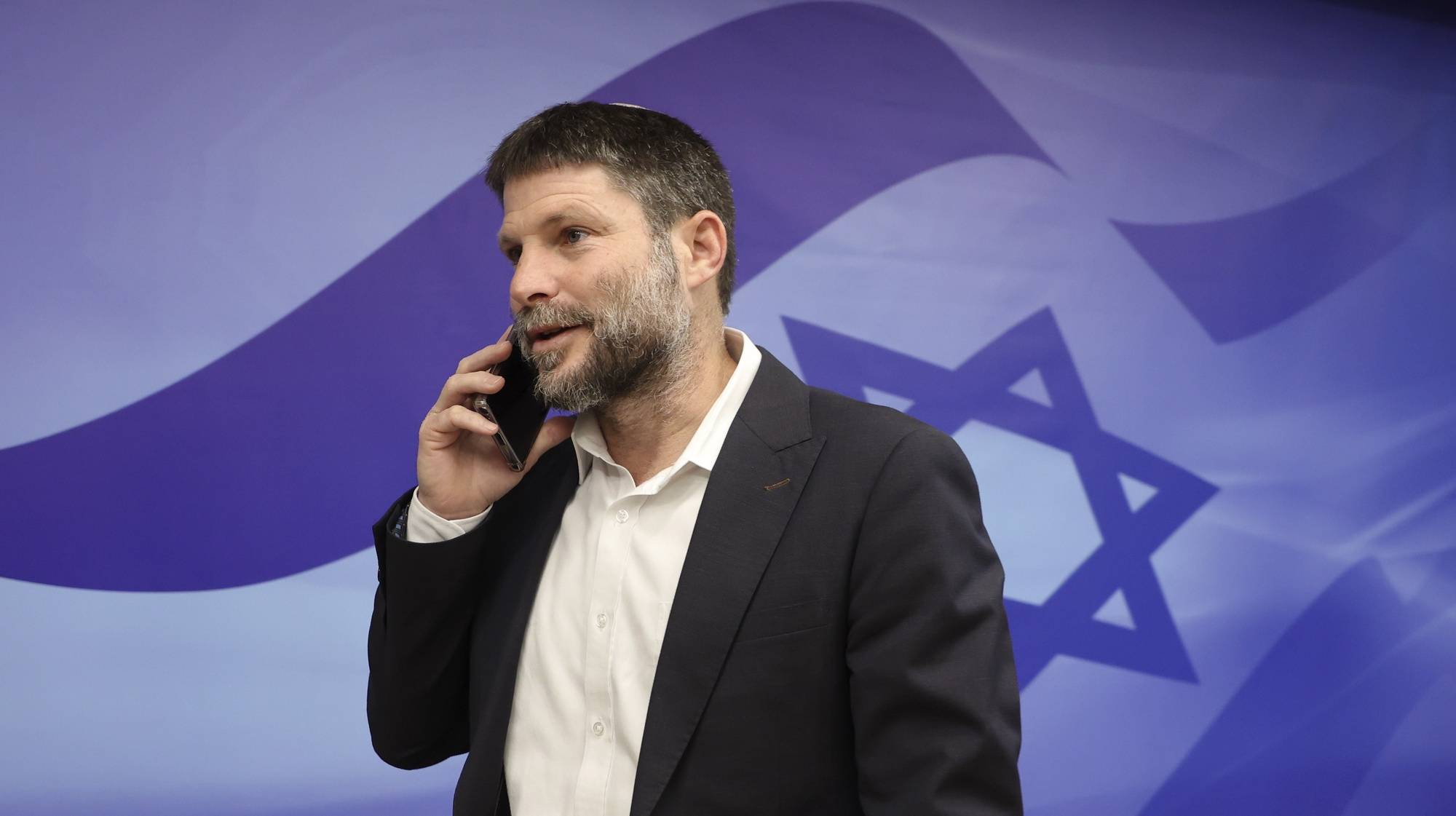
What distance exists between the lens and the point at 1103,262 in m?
3.59

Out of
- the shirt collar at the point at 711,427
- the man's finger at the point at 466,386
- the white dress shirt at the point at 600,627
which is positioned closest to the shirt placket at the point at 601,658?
the white dress shirt at the point at 600,627

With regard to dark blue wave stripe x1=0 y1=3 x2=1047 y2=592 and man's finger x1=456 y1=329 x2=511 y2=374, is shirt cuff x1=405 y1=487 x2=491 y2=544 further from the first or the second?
dark blue wave stripe x1=0 y1=3 x2=1047 y2=592

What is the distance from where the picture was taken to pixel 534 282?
1.62m

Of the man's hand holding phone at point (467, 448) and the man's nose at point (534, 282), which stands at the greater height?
the man's nose at point (534, 282)

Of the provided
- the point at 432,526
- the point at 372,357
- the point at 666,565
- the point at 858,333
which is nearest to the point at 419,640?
the point at 432,526

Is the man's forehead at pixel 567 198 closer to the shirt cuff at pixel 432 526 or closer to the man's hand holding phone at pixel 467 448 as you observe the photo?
the man's hand holding phone at pixel 467 448

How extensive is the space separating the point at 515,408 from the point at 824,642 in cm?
61

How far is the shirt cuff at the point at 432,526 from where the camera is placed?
166cm

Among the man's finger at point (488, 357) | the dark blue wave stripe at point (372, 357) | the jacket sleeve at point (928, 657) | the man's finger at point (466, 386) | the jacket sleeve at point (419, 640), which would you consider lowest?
the jacket sleeve at point (928, 657)

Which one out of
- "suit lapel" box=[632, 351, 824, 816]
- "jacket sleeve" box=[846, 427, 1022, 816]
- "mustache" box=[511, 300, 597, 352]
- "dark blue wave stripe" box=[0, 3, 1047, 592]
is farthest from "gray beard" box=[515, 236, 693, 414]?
"dark blue wave stripe" box=[0, 3, 1047, 592]

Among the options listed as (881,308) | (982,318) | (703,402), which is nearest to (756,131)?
(881,308)

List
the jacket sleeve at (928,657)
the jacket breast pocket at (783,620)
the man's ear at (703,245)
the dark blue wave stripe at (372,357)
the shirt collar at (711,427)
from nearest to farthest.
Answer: the jacket sleeve at (928,657), the jacket breast pocket at (783,620), the shirt collar at (711,427), the man's ear at (703,245), the dark blue wave stripe at (372,357)

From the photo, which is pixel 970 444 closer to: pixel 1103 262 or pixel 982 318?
pixel 982 318

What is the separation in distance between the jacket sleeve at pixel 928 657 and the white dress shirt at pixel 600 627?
0.88 ft
